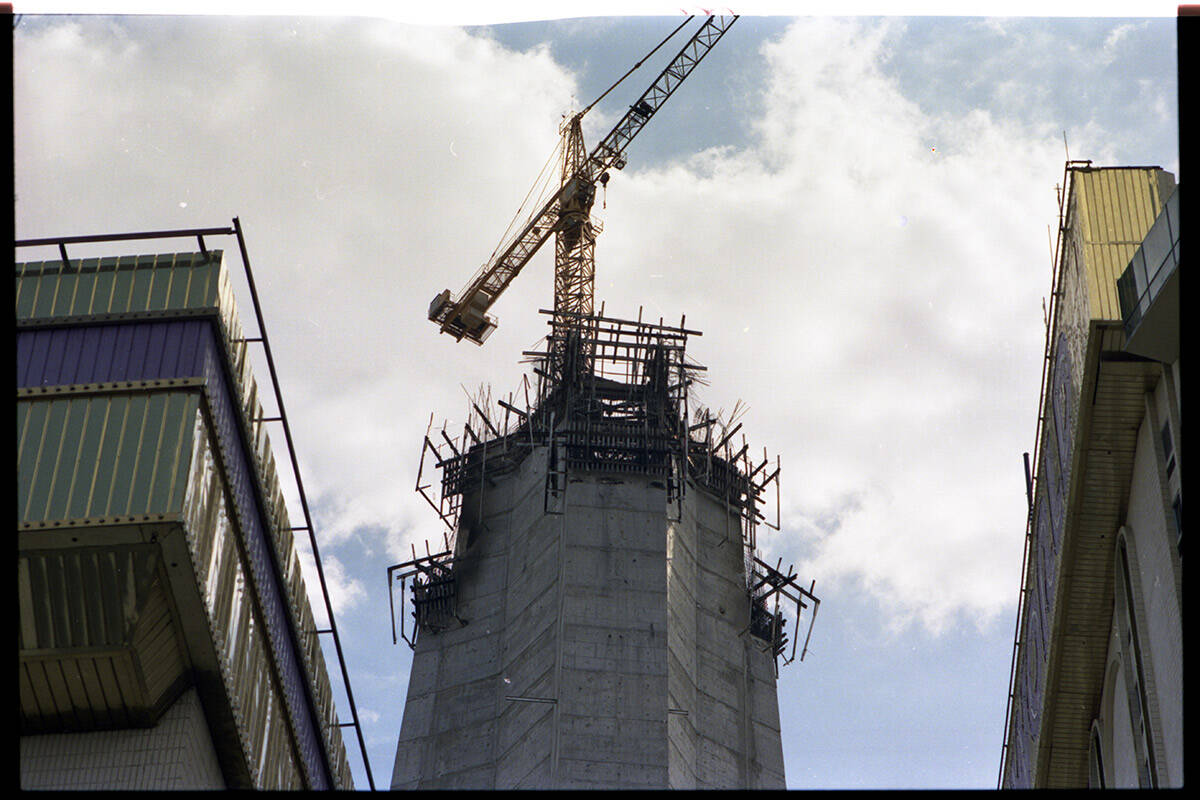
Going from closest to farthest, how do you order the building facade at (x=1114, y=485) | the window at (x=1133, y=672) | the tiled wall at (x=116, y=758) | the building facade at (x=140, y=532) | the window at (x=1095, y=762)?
the building facade at (x=1114, y=485)
the building facade at (x=140, y=532)
the window at (x=1133, y=672)
the tiled wall at (x=116, y=758)
the window at (x=1095, y=762)

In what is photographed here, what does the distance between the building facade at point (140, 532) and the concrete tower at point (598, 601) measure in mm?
33711

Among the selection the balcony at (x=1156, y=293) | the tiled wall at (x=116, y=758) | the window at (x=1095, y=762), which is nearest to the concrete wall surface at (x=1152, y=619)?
the balcony at (x=1156, y=293)

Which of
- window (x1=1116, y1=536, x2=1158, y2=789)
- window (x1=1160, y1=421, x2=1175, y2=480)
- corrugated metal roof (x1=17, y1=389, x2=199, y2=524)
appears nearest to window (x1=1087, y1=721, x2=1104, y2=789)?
window (x1=1116, y1=536, x2=1158, y2=789)

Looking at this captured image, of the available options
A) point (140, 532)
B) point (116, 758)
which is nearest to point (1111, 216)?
point (140, 532)

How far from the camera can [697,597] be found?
81.2 m

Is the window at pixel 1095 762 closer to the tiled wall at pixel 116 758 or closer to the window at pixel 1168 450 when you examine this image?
the window at pixel 1168 450

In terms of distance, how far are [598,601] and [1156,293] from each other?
158 feet

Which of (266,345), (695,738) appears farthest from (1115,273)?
(695,738)

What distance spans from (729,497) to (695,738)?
16452 millimetres

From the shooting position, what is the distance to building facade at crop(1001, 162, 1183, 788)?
2945cm

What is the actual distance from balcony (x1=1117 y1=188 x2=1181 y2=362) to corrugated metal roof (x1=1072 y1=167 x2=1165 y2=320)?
2.84 feet

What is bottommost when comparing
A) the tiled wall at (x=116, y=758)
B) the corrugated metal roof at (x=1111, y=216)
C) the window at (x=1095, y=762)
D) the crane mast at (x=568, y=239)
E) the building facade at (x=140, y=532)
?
the tiled wall at (x=116, y=758)

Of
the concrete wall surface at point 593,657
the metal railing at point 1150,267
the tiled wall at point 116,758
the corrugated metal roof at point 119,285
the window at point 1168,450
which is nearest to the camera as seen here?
the metal railing at point 1150,267

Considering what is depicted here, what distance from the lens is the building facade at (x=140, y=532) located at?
31375 mm
